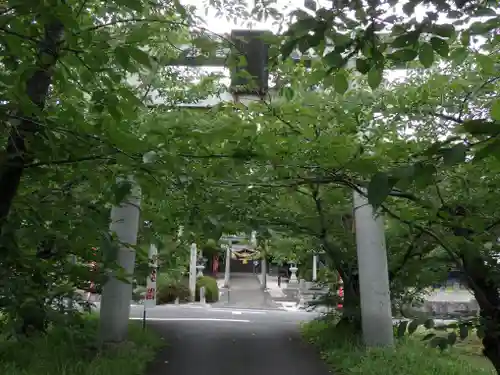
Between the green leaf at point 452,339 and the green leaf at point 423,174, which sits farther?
the green leaf at point 452,339

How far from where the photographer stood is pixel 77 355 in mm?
6238

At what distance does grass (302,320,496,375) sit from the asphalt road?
0.36 m

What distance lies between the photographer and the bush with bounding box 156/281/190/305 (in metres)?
21.5

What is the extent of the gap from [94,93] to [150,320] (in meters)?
11.4

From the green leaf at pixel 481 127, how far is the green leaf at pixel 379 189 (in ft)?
0.89

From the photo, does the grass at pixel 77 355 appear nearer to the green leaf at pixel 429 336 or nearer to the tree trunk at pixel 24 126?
the tree trunk at pixel 24 126

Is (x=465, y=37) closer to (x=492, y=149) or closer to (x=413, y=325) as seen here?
(x=492, y=149)

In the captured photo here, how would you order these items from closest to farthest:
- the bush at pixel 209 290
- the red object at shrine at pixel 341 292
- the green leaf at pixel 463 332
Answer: the green leaf at pixel 463 332
the red object at shrine at pixel 341 292
the bush at pixel 209 290

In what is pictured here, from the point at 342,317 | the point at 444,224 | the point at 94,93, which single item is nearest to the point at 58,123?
the point at 94,93

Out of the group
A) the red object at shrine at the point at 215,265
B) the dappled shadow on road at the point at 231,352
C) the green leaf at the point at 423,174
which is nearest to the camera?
the green leaf at the point at 423,174

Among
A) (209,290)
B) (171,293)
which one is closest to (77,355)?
(171,293)

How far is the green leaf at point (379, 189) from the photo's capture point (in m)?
1.47

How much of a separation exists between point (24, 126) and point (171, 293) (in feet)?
65.8

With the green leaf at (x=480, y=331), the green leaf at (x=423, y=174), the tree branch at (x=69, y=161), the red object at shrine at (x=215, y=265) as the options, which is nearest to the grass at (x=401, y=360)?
the green leaf at (x=480, y=331)
